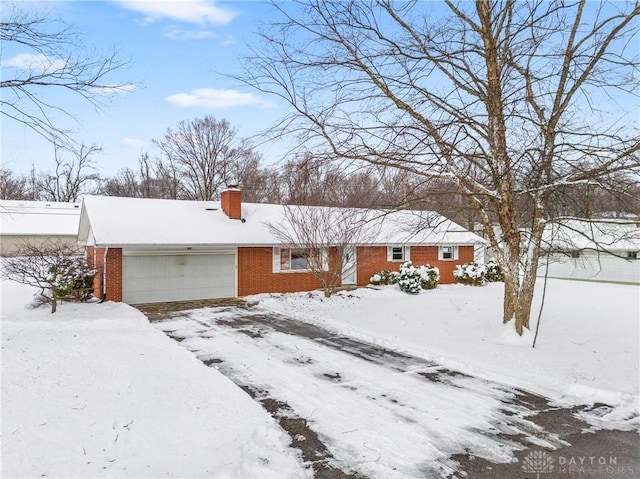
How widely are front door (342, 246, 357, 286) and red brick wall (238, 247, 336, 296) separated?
2.03ft

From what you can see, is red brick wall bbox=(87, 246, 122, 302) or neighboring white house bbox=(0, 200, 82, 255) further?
neighboring white house bbox=(0, 200, 82, 255)

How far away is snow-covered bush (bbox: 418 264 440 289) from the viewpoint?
717 inches

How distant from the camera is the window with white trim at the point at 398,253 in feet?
64.1

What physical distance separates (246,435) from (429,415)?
2161 mm

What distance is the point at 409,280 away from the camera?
55.5 feet

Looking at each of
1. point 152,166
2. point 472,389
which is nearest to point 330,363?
point 472,389

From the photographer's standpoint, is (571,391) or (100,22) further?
(100,22)

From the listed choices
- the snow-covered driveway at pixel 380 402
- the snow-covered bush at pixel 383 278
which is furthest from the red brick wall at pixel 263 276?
the snow-covered driveway at pixel 380 402

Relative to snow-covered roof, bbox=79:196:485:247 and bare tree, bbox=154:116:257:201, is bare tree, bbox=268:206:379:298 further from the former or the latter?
bare tree, bbox=154:116:257:201

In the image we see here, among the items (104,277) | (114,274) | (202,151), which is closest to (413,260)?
(114,274)

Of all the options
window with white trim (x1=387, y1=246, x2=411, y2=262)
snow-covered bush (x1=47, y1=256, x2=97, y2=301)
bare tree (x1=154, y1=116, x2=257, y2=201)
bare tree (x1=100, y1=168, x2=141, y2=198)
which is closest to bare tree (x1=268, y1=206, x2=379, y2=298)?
window with white trim (x1=387, y1=246, x2=411, y2=262)

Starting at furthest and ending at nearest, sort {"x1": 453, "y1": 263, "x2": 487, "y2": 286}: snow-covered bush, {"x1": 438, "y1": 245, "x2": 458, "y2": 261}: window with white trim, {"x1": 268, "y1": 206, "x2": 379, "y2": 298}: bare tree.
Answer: {"x1": 438, "y1": 245, "x2": 458, "y2": 261}: window with white trim
{"x1": 453, "y1": 263, "x2": 487, "y2": 286}: snow-covered bush
{"x1": 268, "y1": 206, "x2": 379, "y2": 298}: bare tree

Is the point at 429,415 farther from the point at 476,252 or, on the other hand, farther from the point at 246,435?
the point at 476,252

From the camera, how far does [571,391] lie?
5773mm
